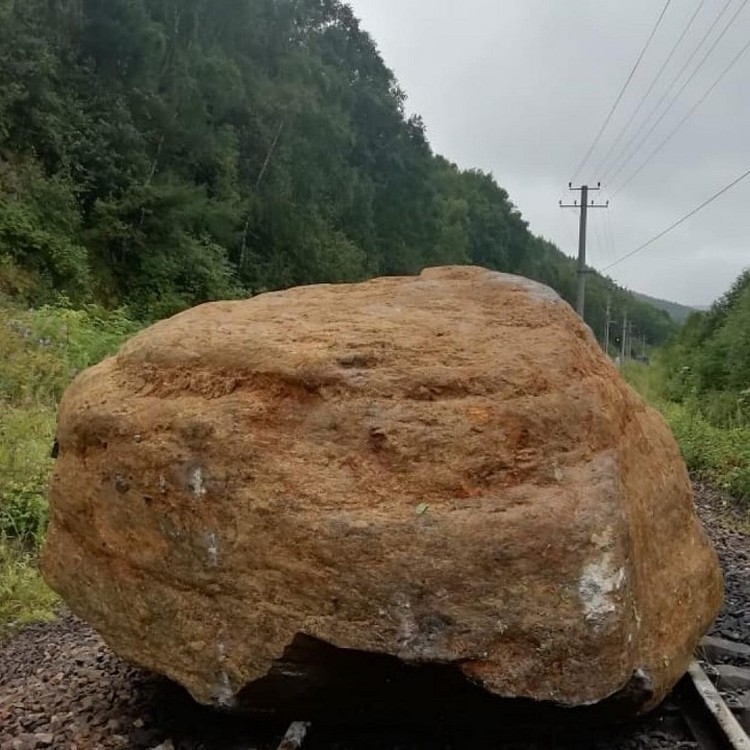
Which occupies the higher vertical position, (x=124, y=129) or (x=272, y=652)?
(x=124, y=129)

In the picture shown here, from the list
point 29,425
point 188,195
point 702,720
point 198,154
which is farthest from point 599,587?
point 198,154

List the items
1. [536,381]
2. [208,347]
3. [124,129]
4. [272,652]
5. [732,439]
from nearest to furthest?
[272,652] < [536,381] < [208,347] < [732,439] < [124,129]

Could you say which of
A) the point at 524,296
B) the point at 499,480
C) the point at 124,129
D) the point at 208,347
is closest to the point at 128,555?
the point at 208,347

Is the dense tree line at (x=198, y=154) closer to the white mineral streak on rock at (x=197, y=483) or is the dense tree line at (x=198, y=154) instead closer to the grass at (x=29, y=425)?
the grass at (x=29, y=425)

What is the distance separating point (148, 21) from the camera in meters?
25.8

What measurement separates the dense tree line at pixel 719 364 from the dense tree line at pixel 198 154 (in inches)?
480

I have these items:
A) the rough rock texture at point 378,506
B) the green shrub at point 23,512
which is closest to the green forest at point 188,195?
the green shrub at point 23,512

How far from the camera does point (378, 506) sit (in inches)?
123

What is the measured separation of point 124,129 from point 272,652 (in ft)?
75.8

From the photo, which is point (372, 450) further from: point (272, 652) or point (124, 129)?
point (124, 129)

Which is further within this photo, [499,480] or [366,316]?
[366,316]

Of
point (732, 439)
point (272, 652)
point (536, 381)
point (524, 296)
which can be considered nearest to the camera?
point (272, 652)

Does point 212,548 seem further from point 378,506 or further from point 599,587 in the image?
point 599,587

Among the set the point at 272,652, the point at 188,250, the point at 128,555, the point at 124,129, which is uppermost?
the point at 124,129
